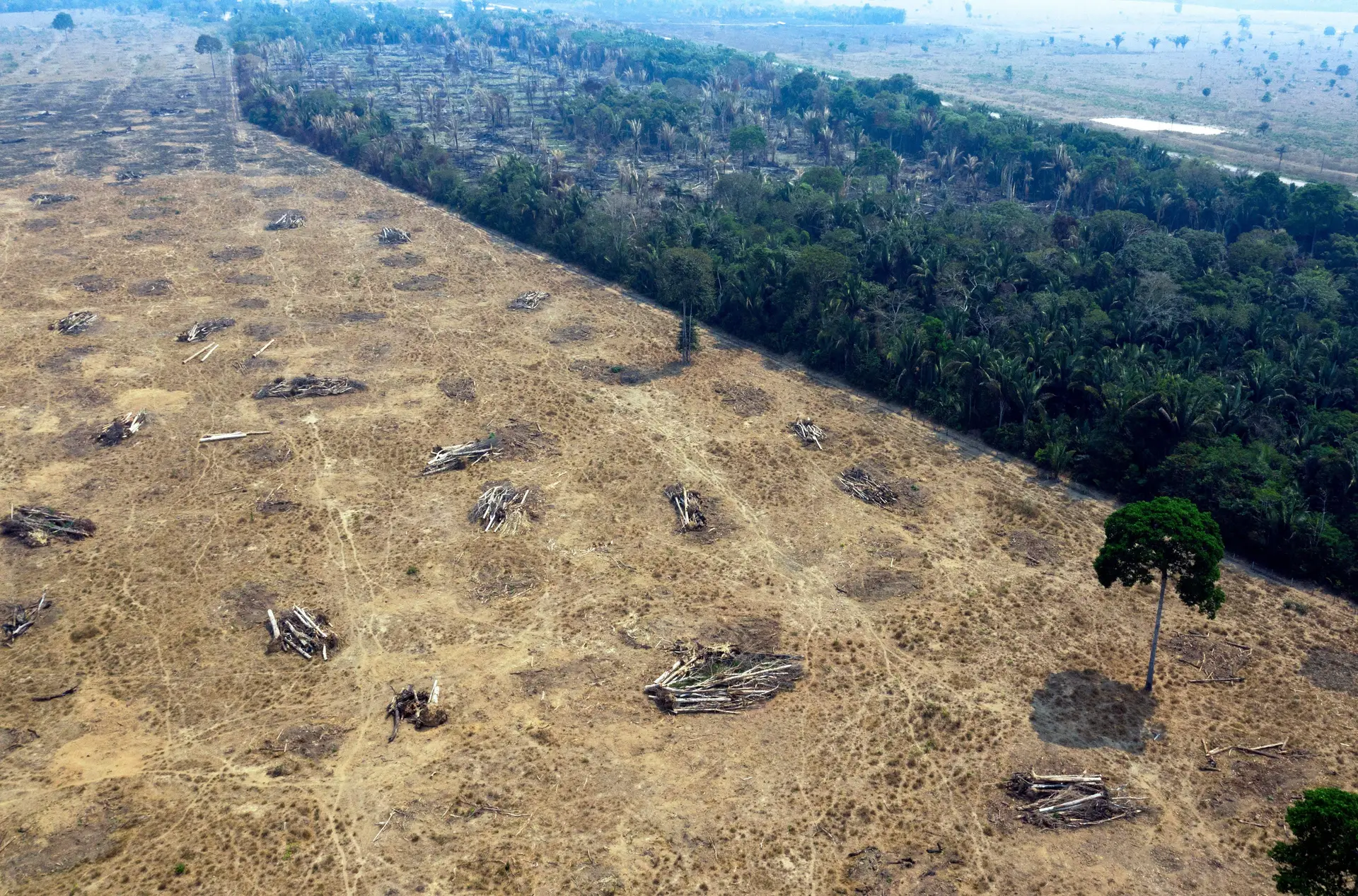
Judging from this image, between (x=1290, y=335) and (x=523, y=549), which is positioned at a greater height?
(x=1290, y=335)

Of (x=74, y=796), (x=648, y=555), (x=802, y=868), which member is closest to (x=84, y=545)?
(x=74, y=796)

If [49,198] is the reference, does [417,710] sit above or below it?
below

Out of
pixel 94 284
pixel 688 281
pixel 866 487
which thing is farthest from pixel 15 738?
pixel 94 284

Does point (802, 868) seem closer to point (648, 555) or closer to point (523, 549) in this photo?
point (648, 555)

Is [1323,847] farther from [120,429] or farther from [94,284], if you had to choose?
[94,284]

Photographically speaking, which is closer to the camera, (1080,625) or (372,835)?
(372,835)
